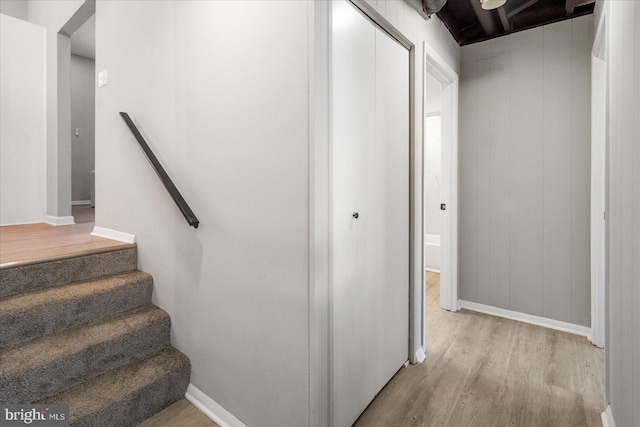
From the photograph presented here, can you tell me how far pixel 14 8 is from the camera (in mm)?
3779

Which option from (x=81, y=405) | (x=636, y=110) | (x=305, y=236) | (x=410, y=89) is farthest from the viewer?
(x=410, y=89)

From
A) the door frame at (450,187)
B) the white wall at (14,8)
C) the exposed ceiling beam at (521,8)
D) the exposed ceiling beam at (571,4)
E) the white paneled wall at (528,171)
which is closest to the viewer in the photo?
the exposed ceiling beam at (571,4)

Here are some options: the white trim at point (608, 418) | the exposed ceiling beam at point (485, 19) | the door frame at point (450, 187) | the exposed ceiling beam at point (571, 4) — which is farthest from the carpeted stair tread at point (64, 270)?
the exposed ceiling beam at point (571, 4)

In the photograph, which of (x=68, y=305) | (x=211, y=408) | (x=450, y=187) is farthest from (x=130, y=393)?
(x=450, y=187)

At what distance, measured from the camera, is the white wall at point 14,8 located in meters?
3.71

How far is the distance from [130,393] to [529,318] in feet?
10.3

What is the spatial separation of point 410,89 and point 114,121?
7.41 ft

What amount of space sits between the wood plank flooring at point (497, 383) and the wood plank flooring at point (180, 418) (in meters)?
0.83

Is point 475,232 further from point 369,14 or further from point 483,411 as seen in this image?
point 369,14

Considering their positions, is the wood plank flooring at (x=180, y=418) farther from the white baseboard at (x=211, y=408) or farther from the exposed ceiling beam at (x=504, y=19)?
the exposed ceiling beam at (x=504, y=19)

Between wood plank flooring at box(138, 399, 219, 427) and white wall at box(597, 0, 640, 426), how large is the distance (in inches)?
73.2

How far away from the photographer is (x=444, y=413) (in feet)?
5.63

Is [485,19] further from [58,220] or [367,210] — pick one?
[58,220]

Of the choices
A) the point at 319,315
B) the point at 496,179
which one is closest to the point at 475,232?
the point at 496,179
